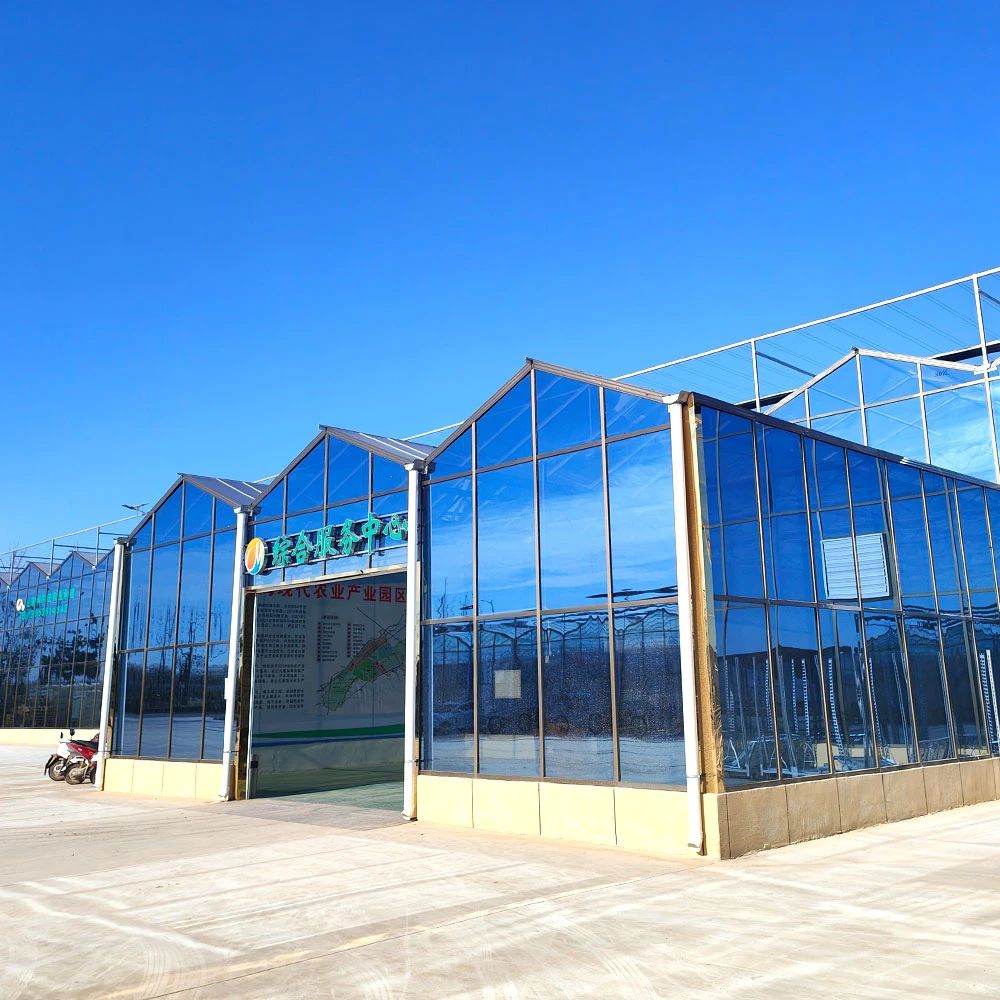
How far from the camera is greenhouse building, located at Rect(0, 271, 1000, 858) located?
12047 millimetres

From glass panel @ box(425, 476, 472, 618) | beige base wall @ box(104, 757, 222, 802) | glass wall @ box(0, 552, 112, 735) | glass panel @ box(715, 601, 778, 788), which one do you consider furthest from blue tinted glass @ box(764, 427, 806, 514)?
glass wall @ box(0, 552, 112, 735)

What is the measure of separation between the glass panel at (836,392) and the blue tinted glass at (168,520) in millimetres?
18823

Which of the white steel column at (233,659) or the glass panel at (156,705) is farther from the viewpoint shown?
the glass panel at (156,705)

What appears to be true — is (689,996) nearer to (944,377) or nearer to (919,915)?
(919,915)

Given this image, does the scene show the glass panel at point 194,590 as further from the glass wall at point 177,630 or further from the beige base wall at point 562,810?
the beige base wall at point 562,810

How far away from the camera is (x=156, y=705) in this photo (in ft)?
69.6

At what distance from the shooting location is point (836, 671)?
13562mm

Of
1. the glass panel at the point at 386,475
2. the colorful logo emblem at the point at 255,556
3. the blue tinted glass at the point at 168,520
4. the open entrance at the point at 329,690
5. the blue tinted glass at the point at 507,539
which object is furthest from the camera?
the blue tinted glass at the point at 168,520

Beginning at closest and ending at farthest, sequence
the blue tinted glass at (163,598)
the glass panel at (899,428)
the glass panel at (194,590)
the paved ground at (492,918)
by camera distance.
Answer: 1. the paved ground at (492,918)
2. the glass panel at (194,590)
3. the blue tinted glass at (163,598)
4. the glass panel at (899,428)

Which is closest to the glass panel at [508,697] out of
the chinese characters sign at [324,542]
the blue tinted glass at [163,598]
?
the chinese characters sign at [324,542]

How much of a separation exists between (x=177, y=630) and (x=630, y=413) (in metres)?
12.9

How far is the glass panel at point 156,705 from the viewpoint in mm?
20906

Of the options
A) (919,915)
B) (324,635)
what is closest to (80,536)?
(324,635)

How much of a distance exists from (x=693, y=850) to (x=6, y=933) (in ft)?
24.0
